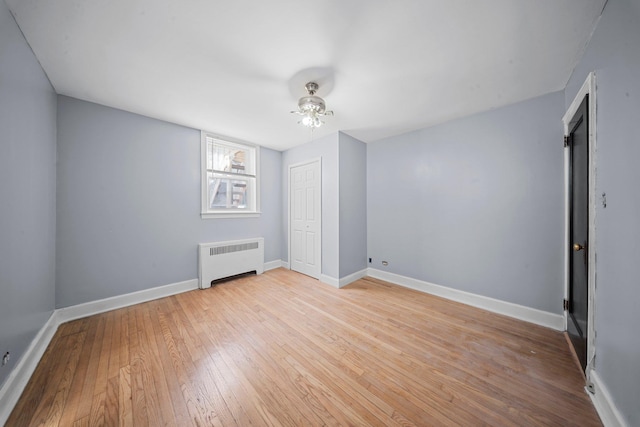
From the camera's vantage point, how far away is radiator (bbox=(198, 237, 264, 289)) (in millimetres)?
3227

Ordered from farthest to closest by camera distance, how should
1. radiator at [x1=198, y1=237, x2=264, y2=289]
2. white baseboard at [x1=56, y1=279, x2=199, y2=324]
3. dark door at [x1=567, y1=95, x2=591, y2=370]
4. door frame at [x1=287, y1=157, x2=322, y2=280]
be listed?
door frame at [x1=287, y1=157, x2=322, y2=280], radiator at [x1=198, y1=237, x2=264, y2=289], white baseboard at [x1=56, y1=279, x2=199, y2=324], dark door at [x1=567, y1=95, x2=591, y2=370]

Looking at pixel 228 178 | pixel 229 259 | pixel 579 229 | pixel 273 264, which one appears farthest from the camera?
pixel 273 264

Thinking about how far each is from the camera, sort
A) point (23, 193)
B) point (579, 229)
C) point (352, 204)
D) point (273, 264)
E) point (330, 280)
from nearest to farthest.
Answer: point (23, 193)
point (579, 229)
point (330, 280)
point (352, 204)
point (273, 264)

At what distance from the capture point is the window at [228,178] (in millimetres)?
3365

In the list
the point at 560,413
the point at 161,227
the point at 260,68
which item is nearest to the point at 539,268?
the point at 560,413

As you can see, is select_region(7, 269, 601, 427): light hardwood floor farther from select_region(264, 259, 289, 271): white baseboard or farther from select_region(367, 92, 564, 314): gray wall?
select_region(264, 259, 289, 271): white baseboard

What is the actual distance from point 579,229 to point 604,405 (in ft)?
4.33

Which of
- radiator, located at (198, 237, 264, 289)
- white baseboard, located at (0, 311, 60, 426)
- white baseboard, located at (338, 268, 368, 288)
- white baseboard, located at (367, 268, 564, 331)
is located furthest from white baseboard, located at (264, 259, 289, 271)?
white baseboard, located at (0, 311, 60, 426)

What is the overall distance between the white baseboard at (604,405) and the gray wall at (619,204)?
0.05 metres

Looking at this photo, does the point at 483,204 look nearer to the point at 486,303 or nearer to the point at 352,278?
the point at 486,303

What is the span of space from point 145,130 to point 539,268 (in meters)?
5.19

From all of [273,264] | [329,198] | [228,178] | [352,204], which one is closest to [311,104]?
[329,198]

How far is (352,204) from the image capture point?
11.8 feet

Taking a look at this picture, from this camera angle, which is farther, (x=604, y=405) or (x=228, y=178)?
(x=228, y=178)
